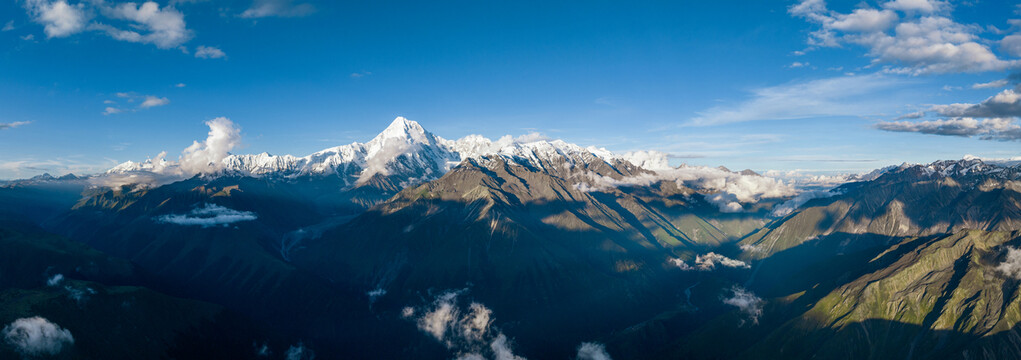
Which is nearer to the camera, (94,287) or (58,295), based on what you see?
(58,295)

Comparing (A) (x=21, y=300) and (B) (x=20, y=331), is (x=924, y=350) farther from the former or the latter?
(A) (x=21, y=300)

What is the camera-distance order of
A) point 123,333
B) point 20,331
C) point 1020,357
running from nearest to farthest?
point 20,331 < point 1020,357 < point 123,333

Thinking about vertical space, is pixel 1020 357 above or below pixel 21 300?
below

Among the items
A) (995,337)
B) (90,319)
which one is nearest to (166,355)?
(90,319)

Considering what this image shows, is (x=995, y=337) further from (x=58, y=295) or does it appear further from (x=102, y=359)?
(x=58, y=295)

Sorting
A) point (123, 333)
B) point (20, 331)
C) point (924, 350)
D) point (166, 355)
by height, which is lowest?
point (924, 350)

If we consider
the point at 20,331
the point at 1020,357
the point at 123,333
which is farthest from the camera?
the point at 123,333

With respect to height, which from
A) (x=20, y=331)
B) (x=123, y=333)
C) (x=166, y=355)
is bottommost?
(x=166, y=355)

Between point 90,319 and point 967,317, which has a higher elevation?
point 90,319

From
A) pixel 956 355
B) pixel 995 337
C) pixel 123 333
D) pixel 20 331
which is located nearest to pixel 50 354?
pixel 20 331
